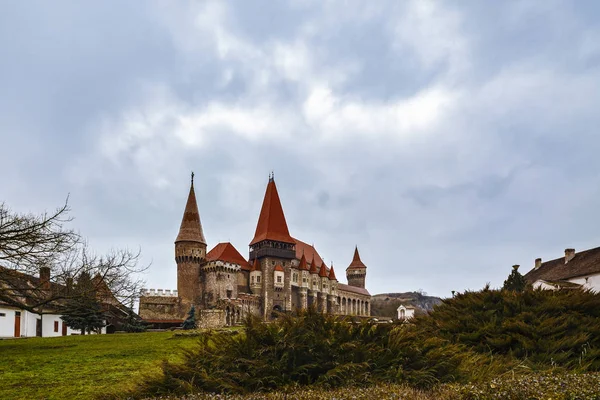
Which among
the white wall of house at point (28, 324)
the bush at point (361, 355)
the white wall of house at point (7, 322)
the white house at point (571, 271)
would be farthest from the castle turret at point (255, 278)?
the bush at point (361, 355)

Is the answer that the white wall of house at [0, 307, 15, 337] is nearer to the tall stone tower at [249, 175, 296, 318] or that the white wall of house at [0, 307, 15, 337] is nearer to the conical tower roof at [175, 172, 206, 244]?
the conical tower roof at [175, 172, 206, 244]

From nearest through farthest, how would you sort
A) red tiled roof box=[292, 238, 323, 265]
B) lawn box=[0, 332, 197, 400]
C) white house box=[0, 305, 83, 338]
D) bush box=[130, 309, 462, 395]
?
bush box=[130, 309, 462, 395] < lawn box=[0, 332, 197, 400] < white house box=[0, 305, 83, 338] < red tiled roof box=[292, 238, 323, 265]

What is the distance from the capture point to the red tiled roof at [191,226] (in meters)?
70.1

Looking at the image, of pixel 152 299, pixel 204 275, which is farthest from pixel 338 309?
pixel 152 299

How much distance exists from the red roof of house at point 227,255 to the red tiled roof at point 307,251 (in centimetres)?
1233

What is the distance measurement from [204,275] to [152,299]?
7599 millimetres

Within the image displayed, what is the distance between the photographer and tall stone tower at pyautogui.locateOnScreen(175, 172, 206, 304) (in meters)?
68.1

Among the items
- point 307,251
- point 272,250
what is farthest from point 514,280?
point 307,251

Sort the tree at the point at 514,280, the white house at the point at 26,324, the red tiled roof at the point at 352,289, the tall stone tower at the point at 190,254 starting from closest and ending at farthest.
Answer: the tree at the point at 514,280 → the white house at the point at 26,324 → the tall stone tower at the point at 190,254 → the red tiled roof at the point at 352,289

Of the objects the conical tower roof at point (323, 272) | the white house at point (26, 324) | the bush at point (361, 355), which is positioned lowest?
the white house at point (26, 324)

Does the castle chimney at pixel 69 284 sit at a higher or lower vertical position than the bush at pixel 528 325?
higher

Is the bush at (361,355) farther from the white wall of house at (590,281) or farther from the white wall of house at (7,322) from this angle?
the white wall of house at (590,281)

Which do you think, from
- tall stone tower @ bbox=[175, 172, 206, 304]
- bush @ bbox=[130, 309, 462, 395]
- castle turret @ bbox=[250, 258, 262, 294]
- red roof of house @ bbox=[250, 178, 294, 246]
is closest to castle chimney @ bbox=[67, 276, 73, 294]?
bush @ bbox=[130, 309, 462, 395]

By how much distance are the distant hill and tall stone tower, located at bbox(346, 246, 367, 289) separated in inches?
312
